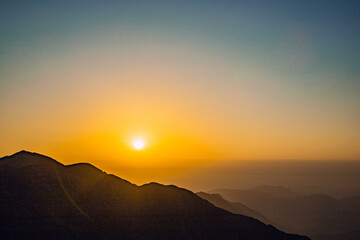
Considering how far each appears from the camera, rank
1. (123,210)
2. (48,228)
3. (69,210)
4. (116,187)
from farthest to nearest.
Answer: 1. (116,187)
2. (123,210)
3. (69,210)
4. (48,228)

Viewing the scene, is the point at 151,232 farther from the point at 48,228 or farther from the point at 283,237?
the point at 283,237

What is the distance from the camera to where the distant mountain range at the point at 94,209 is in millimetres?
53250

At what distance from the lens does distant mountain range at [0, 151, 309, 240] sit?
53.2 metres

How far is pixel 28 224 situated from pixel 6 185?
10289 mm

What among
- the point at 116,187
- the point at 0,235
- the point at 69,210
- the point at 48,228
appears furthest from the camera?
the point at 116,187

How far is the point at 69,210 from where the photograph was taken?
5612 cm

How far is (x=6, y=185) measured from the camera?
5678cm

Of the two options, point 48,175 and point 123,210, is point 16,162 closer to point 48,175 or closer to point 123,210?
point 48,175

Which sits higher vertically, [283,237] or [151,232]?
[151,232]

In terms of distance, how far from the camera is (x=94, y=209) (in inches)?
2314

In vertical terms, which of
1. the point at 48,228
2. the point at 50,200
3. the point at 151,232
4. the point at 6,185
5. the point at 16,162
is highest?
the point at 16,162

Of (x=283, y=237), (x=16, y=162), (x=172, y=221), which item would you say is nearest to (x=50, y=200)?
(x=16, y=162)

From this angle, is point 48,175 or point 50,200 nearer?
point 50,200

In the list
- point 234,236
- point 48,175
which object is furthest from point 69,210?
point 234,236
